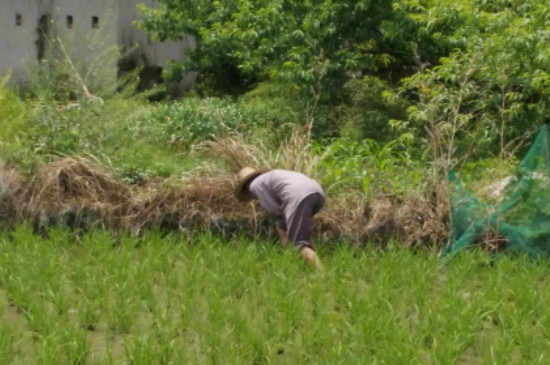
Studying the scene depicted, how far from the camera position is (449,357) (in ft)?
16.5

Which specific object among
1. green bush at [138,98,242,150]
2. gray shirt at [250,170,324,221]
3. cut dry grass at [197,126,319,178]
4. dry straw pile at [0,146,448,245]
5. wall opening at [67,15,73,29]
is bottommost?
green bush at [138,98,242,150]

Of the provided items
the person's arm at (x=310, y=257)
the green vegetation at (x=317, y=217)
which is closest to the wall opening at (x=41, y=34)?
the green vegetation at (x=317, y=217)

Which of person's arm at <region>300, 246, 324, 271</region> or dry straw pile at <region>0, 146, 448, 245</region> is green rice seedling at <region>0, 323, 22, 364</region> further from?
dry straw pile at <region>0, 146, 448, 245</region>

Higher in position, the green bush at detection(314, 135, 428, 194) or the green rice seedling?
the green rice seedling

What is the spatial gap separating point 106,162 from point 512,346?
4461mm

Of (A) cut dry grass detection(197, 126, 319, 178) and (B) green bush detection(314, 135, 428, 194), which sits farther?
(A) cut dry grass detection(197, 126, 319, 178)

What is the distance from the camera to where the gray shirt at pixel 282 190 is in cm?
709

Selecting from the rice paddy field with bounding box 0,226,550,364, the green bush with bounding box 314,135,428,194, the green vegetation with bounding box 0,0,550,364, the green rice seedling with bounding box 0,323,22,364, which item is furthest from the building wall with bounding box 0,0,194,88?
the green rice seedling with bounding box 0,323,22,364

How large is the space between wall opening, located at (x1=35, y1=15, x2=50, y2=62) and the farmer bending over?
802cm

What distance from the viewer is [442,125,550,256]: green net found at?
7191mm

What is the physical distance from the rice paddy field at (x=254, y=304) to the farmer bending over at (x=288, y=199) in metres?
0.16

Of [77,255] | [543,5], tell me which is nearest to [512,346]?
[77,255]

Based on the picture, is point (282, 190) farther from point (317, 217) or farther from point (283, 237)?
point (317, 217)

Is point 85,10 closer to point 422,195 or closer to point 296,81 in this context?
point 296,81
